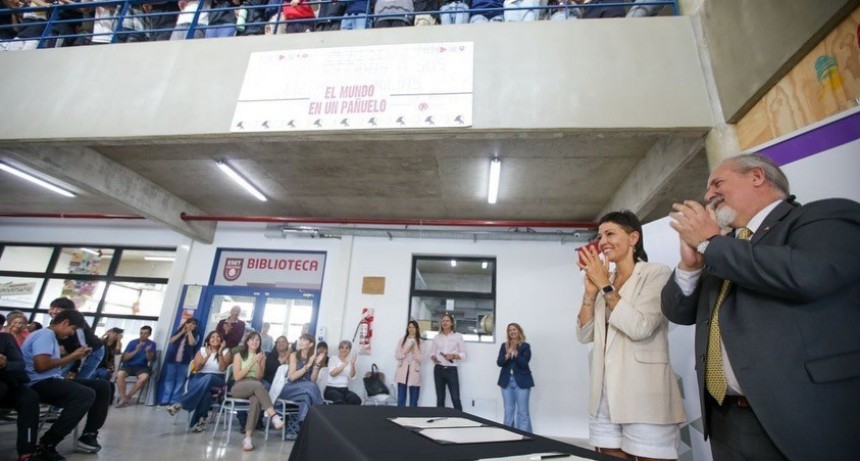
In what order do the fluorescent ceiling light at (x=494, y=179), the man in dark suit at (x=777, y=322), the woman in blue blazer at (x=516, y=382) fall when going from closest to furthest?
the man in dark suit at (x=777, y=322) → the fluorescent ceiling light at (x=494, y=179) → the woman in blue blazer at (x=516, y=382)

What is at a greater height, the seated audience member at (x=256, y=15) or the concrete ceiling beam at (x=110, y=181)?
the seated audience member at (x=256, y=15)

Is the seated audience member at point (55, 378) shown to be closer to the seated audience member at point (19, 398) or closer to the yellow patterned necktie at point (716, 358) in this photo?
the seated audience member at point (19, 398)

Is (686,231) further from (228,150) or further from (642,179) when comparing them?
(228,150)

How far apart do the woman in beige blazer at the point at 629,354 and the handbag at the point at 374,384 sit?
4497 mm

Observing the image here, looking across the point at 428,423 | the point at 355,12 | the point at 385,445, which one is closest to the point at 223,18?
the point at 355,12

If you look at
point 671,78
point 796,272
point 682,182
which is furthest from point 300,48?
point 682,182

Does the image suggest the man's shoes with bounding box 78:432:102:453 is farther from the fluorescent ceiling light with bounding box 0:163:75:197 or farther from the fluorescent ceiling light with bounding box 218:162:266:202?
the fluorescent ceiling light with bounding box 0:163:75:197

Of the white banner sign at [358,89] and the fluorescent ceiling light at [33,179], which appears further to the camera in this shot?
the fluorescent ceiling light at [33,179]

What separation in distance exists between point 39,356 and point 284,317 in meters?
3.98

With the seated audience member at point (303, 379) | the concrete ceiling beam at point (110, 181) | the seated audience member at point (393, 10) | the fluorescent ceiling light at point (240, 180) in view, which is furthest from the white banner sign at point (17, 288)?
the seated audience member at point (393, 10)

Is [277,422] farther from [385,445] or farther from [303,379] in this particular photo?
[385,445]

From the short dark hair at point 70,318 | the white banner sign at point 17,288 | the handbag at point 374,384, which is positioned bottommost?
the handbag at point 374,384

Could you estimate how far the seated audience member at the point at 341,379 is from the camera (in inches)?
188

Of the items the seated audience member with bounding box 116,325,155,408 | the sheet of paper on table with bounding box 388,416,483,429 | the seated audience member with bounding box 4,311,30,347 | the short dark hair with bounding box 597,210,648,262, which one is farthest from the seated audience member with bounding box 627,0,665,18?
the seated audience member with bounding box 116,325,155,408
